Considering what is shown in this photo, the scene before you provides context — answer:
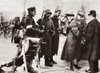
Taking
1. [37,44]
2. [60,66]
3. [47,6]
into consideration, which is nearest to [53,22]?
[47,6]

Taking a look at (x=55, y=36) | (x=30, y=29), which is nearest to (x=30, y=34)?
(x=30, y=29)

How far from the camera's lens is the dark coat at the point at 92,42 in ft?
23.7

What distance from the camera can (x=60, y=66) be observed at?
7996mm

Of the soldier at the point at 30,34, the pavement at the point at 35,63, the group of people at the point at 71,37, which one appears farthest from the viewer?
the pavement at the point at 35,63

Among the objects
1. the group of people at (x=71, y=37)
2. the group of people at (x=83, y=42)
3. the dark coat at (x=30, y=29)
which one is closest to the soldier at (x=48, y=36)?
the group of people at (x=71, y=37)

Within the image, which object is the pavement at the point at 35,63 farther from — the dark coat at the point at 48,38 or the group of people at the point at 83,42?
the dark coat at the point at 48,38

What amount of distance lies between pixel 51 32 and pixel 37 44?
4.56ft

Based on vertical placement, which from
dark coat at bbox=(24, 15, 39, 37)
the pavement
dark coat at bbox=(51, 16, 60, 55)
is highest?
dark coat at bbox=(24, 15, 39, 37)

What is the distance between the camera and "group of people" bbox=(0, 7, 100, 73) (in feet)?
22.3

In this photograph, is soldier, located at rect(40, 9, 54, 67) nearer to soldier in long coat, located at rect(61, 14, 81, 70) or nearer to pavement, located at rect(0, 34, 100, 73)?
pavement, located at rect(0, 34, 100, 73)

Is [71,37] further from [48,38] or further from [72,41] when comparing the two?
[48,38]

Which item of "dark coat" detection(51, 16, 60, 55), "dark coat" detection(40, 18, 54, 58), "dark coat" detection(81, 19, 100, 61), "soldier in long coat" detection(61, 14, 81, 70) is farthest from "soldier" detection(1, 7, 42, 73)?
"dark coat" detection(51, 16, 60, 55)

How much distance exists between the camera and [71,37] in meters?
7.71

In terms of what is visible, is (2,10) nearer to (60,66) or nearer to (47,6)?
(47,6)
